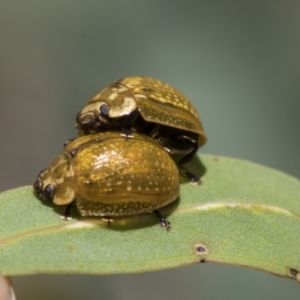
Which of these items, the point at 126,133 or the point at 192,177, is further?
the point at 192,177

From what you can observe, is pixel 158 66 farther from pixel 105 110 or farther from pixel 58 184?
pixel 58 184

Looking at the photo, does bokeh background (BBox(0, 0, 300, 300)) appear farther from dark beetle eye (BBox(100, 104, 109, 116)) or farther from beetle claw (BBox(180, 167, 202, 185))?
dark beetle eye (BBox(100, 104, 109, 116))

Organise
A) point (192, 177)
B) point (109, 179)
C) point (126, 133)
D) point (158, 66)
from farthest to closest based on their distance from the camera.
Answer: point (158, 66) < point (192, 177) < point (126, 133) < point (109, 179)

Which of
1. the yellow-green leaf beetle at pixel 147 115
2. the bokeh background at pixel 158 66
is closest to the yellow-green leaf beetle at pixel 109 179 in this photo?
the yellow-green leaf beetle at pixel 147 115

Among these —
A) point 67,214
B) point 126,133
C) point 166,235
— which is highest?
point 126,133

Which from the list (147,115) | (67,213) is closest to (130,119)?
(147,115)

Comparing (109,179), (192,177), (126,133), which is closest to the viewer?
(109,179)

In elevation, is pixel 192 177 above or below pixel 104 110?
below

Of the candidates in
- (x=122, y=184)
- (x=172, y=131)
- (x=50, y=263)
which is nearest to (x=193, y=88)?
(x=172, y=131)
